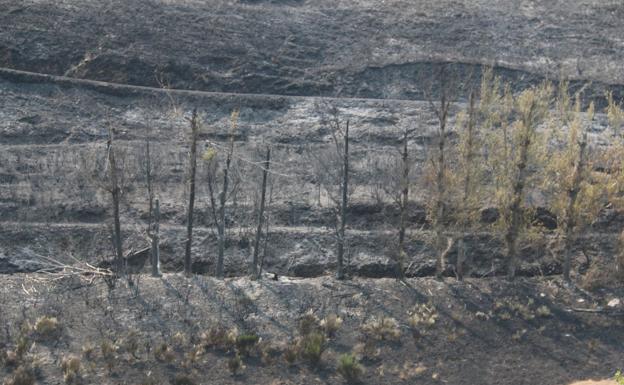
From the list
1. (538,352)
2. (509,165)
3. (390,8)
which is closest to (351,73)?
(390,8)

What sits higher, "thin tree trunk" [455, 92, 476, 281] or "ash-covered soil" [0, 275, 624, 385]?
"thin tree trunk" [455, 92, 476, 281]

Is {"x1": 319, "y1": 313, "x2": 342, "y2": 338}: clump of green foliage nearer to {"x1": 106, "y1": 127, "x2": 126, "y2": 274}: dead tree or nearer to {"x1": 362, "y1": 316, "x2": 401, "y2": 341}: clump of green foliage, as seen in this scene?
{"x1": 362, "y1": 316, "x2": 401, "y2": 341}: clump of green foliage

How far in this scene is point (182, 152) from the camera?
103ft

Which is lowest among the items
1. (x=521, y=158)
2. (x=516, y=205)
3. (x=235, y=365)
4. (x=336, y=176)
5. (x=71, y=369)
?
(x=235, y=365)

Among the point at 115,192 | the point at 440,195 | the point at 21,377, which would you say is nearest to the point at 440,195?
the point at 440,195

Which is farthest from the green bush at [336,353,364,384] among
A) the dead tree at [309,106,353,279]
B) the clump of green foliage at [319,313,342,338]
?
the dead tree at [309,106,353,279]

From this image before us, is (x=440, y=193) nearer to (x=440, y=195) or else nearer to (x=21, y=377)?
(x=440, y=195)

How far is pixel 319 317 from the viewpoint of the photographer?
2145 cm

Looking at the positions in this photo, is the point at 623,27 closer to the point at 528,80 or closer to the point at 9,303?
the point at 528,80

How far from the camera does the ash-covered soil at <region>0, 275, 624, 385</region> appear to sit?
19234 millimetres

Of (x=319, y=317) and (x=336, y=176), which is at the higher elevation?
(x=336, y=176)

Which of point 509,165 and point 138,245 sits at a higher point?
point 509,165

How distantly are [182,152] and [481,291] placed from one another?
12.8 meters

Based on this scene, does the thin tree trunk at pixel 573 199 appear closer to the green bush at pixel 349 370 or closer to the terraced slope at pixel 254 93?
the terraced slope at pixel 254 93
